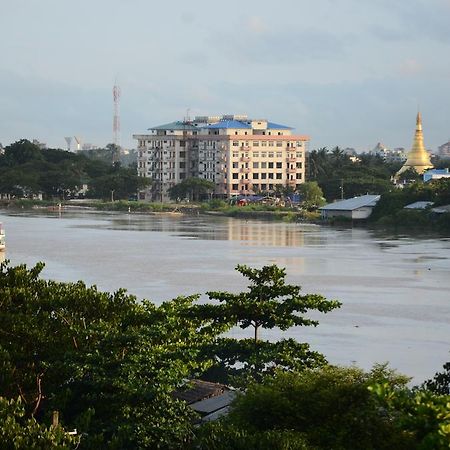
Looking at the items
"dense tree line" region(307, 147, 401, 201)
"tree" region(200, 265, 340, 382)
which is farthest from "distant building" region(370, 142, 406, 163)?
"tree" region(200, 265, 340, 382)

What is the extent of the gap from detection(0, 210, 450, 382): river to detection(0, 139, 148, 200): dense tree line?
15700mm

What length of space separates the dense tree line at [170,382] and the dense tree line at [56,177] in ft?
139

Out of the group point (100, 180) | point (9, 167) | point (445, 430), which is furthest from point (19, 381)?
point (9, 167)

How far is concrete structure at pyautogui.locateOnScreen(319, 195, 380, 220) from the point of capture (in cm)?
3488

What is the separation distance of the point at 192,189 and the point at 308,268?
30854mm

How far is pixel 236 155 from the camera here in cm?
5031

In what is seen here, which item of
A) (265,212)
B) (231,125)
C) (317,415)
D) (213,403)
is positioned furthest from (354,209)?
(317,415)

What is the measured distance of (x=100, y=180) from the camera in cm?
5134

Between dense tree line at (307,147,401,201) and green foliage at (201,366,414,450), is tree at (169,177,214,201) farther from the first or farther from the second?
green foliage at (201,366,414,450)

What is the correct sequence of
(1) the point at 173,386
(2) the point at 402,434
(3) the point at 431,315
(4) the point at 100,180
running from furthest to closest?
(4) the point at 100,180, (3) the point at 431,315, (1) the point at 173,386, (2) the point at 402,434

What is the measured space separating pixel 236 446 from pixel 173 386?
118cm

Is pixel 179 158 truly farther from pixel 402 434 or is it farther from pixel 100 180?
pixel 402 434

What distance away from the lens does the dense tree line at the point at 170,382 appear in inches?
208

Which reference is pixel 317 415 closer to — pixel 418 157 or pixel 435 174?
pixel 435 174
